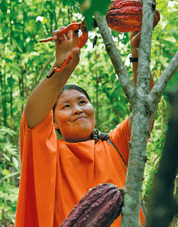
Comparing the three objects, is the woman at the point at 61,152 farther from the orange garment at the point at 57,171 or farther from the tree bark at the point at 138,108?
the tree bark at the point at 138,108

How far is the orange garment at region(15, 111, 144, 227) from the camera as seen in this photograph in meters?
1.01

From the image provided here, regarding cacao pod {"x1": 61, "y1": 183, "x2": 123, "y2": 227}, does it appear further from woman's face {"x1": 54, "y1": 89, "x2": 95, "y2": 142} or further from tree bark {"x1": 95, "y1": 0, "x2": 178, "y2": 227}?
woman's face {"x1": 54, "y1": 89, "x2": 95, "y2": 142}

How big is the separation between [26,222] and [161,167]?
84cm

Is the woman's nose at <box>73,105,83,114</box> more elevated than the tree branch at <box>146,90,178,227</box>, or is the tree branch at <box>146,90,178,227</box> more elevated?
the tree branch at <box>146,90,178,227</box>

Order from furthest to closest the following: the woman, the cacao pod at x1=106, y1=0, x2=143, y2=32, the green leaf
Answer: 1. the green leaf
2. the woman
3. the cacao pod at x1=106, y1=0, x2=143, y2=32

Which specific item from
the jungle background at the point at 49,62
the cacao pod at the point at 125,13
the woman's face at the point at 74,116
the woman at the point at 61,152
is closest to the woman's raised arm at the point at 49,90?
the woman at the point at 61,152

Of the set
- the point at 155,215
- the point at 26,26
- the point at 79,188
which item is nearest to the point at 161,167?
the point at 155,215

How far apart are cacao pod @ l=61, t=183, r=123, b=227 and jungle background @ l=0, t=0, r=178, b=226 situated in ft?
4.15

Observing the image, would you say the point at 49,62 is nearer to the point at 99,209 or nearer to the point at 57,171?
the point at 57,171

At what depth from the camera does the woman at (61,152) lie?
0.95 metres

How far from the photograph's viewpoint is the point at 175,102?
1.29 feet

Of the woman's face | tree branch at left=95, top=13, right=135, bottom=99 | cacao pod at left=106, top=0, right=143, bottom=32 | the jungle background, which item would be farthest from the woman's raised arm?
the jungle background

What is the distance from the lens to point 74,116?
121cm

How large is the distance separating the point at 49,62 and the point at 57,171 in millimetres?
2348
